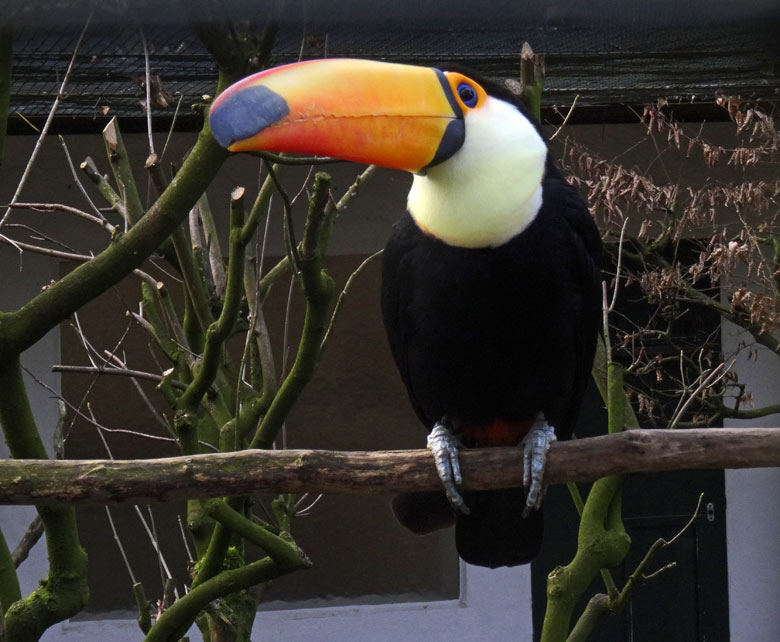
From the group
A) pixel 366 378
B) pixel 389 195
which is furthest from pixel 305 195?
pixel 366 378

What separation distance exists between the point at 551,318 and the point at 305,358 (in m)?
0.66

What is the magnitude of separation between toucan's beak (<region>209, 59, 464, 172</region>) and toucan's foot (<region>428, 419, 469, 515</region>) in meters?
0.65

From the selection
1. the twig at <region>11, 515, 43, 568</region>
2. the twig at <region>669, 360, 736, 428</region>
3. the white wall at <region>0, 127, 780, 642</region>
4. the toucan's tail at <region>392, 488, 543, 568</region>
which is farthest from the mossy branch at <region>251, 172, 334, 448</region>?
the white wall at <region>0, 127, 780, 642</region>

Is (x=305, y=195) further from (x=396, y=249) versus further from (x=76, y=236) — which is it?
(x=396, y=249)

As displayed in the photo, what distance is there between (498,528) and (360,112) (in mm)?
1187

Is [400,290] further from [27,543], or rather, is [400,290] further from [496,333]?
[27,543]

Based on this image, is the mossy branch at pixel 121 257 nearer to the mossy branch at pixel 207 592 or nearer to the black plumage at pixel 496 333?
the black plumage at pixel 496 333

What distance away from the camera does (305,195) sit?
191 inches

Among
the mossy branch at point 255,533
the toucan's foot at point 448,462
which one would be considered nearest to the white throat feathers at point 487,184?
the toucan's foot at point 448,462

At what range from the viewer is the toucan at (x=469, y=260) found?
7.77 feet

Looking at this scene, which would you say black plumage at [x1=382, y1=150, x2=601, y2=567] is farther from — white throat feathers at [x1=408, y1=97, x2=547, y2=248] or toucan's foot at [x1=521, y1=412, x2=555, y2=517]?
toucan's foot at [x1=521, y1=412, x2=555, y2=517]

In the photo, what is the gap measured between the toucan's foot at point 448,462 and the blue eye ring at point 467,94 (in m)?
0.79

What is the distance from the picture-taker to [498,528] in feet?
9.42

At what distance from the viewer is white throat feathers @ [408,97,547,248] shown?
Result: 2.52 m
